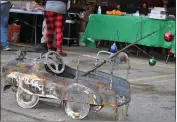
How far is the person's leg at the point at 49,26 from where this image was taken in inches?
411

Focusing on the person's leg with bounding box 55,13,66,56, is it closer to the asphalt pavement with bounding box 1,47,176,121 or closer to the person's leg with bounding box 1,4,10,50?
the asphalt pavement with bounding box 1,47,176,121

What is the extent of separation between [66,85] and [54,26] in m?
5.47

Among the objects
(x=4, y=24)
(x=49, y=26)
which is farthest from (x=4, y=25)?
(x=49, y=26)

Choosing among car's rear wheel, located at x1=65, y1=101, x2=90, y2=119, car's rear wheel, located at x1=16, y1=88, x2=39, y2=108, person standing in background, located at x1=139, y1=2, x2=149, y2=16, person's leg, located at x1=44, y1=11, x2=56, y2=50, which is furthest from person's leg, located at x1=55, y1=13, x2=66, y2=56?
car's rear wheel, located at x1=65, y1=101, x2=90, y2=119

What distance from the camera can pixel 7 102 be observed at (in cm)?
595

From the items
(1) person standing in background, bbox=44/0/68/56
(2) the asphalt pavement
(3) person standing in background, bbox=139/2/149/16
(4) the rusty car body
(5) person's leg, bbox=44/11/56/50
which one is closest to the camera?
(4) the rusty car body

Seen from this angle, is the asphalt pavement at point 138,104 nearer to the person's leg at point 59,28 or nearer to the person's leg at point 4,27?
the person's leg at point 59,28

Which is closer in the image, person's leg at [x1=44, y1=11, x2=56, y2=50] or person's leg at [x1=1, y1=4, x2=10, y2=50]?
person's leg at [x1=44, y1=11, x2=56, y2=50]

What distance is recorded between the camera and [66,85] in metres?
5.28

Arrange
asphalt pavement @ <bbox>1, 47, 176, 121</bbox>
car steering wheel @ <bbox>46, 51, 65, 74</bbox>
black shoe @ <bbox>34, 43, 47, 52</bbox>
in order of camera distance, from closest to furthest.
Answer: asphalt pavement @ <bbox>1, 47, 176, 121</bbox>
car steering wheel @ <bbox>46, 51, 65, 74</bbox>
black shoe @ <bbox>34, 43, 47, 52</bbox>

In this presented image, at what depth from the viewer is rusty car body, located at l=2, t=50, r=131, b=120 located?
5102mm

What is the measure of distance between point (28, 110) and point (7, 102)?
0.49 metres

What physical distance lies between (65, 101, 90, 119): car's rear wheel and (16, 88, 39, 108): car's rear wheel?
0.46 meters

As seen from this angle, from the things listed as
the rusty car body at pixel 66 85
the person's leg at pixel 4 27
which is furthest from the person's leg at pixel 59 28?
the rusty car body at pixel 66 85
